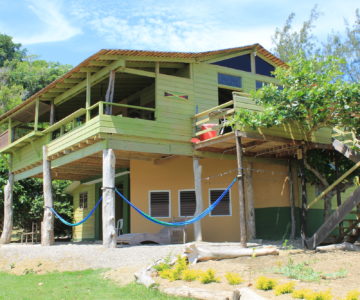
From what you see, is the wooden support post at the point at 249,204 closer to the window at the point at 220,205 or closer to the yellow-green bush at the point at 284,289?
the window at the point at 220,205

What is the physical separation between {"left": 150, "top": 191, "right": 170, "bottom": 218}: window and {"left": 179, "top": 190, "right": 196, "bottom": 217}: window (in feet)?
1.61

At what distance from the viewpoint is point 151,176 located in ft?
51.0

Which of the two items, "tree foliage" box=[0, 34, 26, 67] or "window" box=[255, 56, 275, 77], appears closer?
"window" box=[255, 56, 275, 77]

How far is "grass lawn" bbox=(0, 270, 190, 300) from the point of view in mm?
6707

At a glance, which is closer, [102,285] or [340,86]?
[102,285]

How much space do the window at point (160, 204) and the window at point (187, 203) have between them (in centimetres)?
49

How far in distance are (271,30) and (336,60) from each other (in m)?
23.8

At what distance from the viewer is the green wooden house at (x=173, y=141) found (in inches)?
478

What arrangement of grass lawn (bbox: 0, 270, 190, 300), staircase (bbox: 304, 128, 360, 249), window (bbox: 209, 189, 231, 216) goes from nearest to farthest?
grass lawn (bbox: 0, 270, 190, 300)
staircase (bbox: 304, 128, 360, 249)
window (bbox: 209, 189, 231, 216)

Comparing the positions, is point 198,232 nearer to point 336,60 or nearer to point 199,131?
point 199,131

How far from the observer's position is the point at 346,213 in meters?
10.4

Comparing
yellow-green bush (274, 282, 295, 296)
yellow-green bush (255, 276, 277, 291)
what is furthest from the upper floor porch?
yellow-green bush (274, 282, 295, 296)

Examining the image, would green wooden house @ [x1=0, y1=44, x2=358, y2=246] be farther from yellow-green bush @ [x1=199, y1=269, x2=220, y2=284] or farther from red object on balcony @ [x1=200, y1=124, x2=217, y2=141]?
yellow-green bush @ [x1=199, y1=269, x2=220, y2=284]

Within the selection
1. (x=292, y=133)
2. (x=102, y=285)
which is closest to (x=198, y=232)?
(x=292, y=133)
